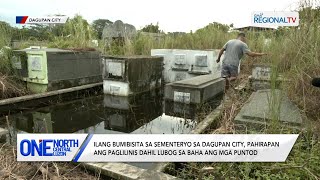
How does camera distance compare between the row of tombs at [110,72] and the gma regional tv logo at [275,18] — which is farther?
the row of tombs at [110,72]

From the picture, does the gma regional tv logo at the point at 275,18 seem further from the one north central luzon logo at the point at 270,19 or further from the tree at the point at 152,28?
the tree at the point at 152,28

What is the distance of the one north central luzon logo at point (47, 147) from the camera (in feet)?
8.18

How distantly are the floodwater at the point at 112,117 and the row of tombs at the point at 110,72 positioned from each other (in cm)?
28

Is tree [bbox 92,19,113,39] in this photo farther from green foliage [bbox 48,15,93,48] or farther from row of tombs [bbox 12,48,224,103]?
row of tombs [bbox 12,48,224,103]

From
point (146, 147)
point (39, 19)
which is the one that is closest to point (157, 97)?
point (39, 19)

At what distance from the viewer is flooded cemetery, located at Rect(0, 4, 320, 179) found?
8.15 ft

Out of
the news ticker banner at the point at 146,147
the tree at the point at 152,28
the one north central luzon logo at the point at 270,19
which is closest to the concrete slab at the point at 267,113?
the news ticker banner at the point at 146,147

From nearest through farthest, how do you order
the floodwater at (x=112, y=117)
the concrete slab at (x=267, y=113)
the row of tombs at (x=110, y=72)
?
the concrete slab at (x=267, y=113) → the floodwater at (x=112, y=117) → the row of tombs at (x=110, y=72)

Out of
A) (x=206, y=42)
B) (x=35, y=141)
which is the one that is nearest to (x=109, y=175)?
(x=35, y=141)

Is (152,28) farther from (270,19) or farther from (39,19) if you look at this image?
(270,19)

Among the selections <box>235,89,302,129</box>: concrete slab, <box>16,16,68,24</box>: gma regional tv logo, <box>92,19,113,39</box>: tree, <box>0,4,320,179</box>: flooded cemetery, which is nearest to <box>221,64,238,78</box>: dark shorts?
<box>0,4,320,179</box>: flooded cemetery

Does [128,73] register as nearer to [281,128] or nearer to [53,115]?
[53,115]

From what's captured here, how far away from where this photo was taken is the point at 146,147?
8.38ft

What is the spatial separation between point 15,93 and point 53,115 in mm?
1420
